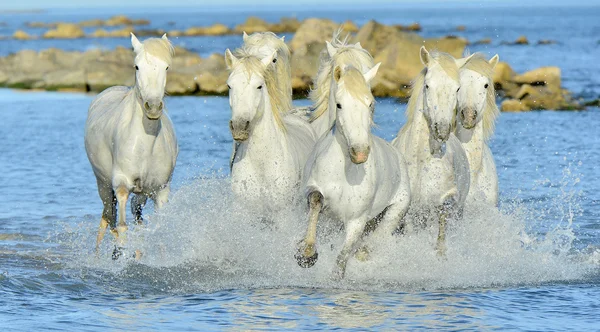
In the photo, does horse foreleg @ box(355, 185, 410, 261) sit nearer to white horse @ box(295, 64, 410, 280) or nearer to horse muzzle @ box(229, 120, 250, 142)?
white horse @ box(295, 64, 410, 280)

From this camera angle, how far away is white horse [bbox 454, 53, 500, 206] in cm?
827

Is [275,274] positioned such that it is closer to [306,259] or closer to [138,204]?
[306,259]

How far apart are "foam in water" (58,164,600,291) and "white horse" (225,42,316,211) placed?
16 centimetres

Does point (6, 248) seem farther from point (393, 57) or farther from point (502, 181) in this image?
point (393, 57)

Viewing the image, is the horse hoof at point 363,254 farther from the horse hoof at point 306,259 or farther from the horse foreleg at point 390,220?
the horse hoof at point 306,259

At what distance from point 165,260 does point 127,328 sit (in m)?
2.05

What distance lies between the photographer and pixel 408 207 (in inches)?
299

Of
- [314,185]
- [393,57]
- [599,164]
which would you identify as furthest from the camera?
[393,57]

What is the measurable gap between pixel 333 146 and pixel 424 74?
1.12 meters

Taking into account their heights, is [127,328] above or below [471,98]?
below

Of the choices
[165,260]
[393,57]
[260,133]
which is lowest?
[165,260]

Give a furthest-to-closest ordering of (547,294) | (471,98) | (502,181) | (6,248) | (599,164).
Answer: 1. (599,164)
2. (502,181)
3. (6,248)
4. (471,98)
5. (547,294)

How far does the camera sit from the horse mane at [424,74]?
7.45 meters

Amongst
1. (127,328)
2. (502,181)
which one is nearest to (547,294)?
(127,328)
